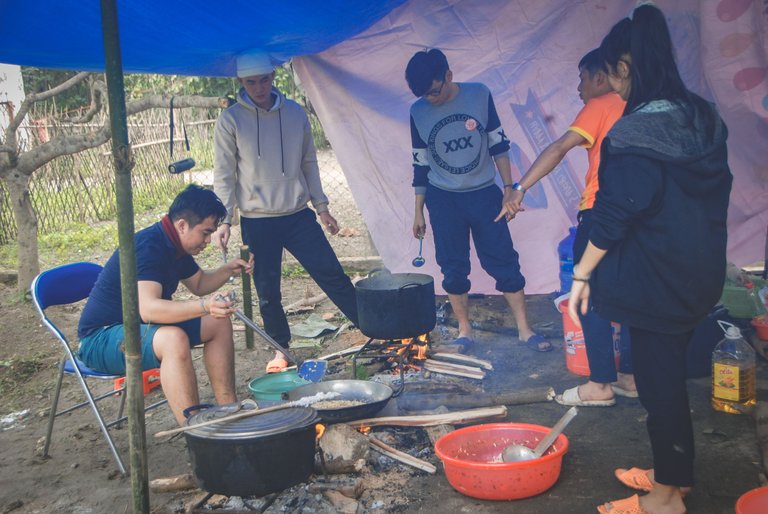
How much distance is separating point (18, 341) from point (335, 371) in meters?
3.30

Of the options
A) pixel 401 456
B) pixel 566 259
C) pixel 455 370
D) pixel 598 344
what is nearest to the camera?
pixel 401 456

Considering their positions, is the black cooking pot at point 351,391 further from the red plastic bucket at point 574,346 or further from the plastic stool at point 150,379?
the plastic stool at point 150,379

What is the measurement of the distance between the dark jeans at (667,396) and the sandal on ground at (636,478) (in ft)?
1.44

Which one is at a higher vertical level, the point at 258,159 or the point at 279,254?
the point at 258,159

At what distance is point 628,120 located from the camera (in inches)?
111

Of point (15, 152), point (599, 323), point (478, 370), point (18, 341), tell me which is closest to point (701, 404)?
point (599, 323)

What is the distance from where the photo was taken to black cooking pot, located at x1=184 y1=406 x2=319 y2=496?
324 cm

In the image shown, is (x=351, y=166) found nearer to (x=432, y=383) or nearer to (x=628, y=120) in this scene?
(x=432, y=383)

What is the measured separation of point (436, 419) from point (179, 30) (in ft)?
9.68

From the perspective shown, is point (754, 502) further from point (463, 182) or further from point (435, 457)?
point (463, 182)

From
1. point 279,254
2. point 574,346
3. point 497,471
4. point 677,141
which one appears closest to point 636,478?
point 497,471

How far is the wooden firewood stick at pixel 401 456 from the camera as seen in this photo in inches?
150

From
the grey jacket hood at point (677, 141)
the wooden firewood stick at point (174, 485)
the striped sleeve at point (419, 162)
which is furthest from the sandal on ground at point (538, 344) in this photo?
the grey jacket hood at point (677, 141)

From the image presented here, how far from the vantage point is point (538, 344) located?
575 cm
